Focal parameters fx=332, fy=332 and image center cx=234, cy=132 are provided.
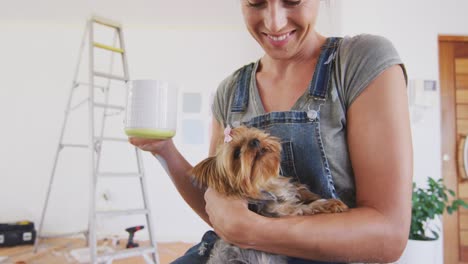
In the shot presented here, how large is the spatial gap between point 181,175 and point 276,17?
609 millimetres

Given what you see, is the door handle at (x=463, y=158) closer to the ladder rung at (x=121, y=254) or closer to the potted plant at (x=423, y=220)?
the potted plant at (x=423, y=220)

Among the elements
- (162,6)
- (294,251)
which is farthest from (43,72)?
(294,251)

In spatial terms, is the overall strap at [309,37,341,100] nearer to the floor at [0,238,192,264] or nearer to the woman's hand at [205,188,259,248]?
the woman's hand at [205,188,259,248]

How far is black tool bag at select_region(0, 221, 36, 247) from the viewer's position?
407cm

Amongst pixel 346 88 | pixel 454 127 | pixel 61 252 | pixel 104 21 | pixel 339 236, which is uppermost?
pixel 104 21

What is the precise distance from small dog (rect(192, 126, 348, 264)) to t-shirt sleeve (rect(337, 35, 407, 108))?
265 mm

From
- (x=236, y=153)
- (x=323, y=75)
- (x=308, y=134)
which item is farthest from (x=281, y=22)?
(x=236, y=153)

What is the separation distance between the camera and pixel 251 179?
109cm

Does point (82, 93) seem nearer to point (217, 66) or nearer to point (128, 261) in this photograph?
point (217, 66)

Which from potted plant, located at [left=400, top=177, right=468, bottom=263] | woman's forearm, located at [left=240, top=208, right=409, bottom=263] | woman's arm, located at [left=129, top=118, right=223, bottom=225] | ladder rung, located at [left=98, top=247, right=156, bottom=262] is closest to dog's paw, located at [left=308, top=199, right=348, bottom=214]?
woman's forearm, located at [left=240, top=208, right=409, bottom=263]

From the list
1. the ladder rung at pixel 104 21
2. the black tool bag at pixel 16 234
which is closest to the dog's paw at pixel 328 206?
the ladder rung at pixel 104 21

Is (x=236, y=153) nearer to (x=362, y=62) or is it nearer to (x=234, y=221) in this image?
(x=234, y=221)

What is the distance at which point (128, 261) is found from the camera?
353 centimetres

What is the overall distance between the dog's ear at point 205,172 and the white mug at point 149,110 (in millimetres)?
174
